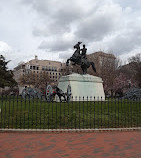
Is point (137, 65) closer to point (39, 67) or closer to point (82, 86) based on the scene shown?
point (82, 86)

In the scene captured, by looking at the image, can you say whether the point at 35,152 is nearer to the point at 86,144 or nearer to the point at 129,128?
the point at 86,144

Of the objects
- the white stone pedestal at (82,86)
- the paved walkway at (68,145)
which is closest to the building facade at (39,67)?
the white stone pedestal at (82,86)

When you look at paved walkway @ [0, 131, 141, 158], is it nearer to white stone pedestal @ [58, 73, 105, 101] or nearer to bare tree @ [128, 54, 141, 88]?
white stone pedestal @ [58, 73, 105, 101]

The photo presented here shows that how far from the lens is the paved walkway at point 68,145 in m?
4.96

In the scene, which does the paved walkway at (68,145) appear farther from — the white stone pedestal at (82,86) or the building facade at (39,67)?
the building facade at (39,67)

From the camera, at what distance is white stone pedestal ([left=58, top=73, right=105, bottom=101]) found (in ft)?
58.9

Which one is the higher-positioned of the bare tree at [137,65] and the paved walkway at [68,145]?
the bare tree at [137,65]

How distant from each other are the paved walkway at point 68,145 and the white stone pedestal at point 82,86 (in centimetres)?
1039

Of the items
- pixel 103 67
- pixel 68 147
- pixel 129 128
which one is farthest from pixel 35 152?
pixel 103 67

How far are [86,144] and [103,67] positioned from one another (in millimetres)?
39851

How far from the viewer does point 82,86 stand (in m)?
18.5

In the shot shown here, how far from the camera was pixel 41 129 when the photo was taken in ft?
25.5

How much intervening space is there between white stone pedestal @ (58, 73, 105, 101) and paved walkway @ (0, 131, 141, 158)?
10386 mm

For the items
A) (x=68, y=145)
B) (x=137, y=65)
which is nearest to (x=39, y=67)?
(x=137, y=65)
